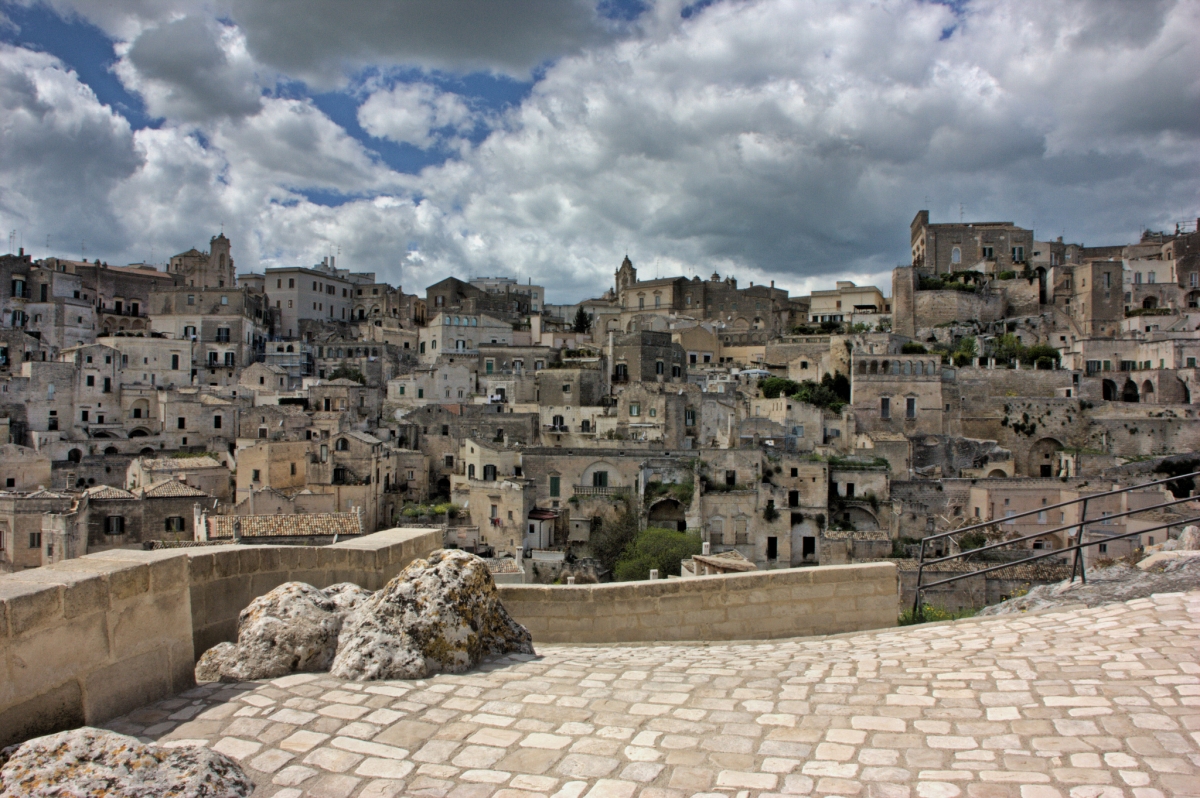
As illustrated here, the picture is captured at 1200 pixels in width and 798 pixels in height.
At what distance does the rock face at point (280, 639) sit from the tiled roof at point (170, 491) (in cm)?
3041

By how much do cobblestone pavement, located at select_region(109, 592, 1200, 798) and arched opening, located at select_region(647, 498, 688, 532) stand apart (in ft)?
95.3

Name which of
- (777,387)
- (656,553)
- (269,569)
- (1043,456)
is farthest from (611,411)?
(269,569)

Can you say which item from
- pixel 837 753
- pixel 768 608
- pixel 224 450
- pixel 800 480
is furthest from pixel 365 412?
pixel 837 753

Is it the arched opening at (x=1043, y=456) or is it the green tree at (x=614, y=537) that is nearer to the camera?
the green tree at (x=614, y=537)

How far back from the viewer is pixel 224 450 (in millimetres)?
42031

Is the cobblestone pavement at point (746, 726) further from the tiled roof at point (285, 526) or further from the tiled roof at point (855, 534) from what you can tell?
the tiled roof at point (855, 534)

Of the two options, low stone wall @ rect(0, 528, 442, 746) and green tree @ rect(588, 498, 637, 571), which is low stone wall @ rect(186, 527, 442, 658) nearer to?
low stone wall @ rect(0, 528, 442, 746)

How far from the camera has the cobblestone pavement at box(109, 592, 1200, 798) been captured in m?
3.76

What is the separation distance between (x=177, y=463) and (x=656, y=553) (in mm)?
23795

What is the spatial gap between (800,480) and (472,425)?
18.0 meters

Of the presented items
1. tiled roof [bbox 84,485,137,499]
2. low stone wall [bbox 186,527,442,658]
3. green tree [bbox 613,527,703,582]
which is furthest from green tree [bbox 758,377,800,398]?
low stone wall [bbox 186,527,442,658]

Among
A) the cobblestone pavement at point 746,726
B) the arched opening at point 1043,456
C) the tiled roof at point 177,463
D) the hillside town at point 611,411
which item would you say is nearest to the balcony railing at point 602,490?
the hillside town at point 611,411

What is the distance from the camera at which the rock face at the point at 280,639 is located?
201 inches

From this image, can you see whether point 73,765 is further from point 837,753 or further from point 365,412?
point 365,412
